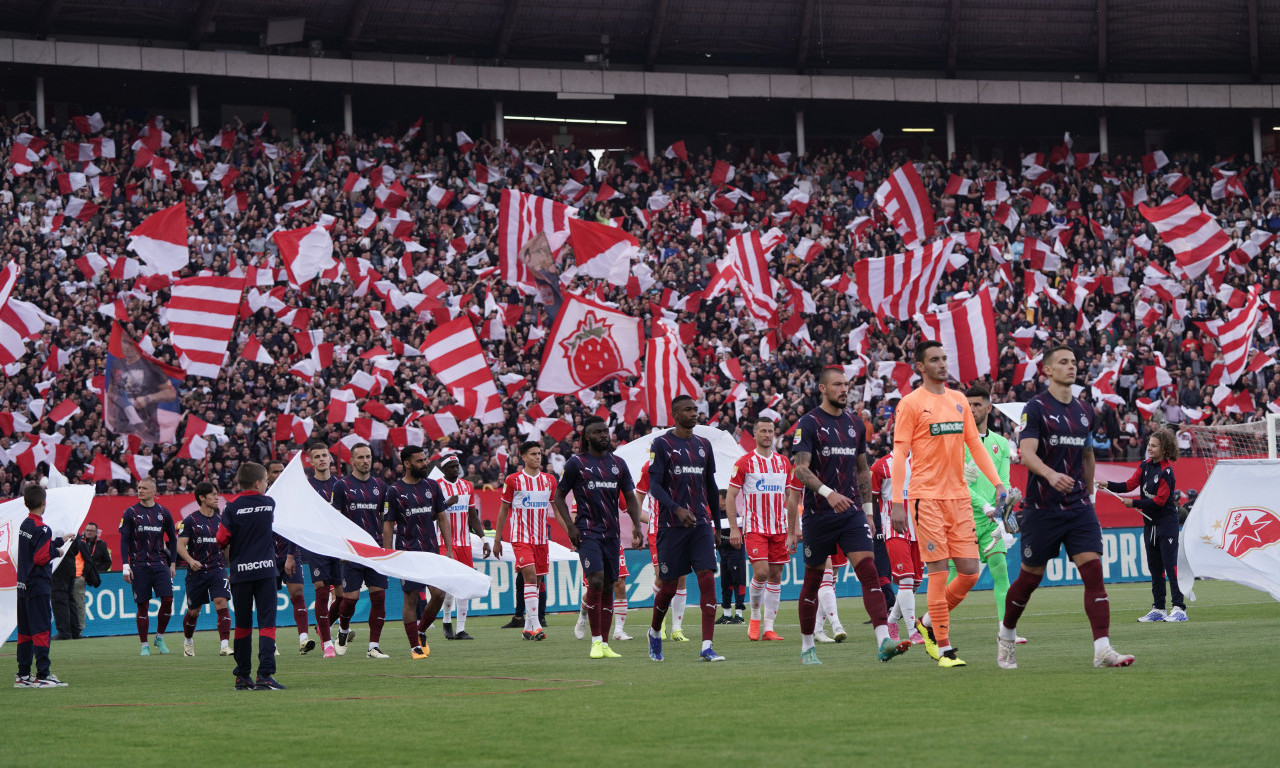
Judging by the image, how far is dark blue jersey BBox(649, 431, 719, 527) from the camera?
1515 cm

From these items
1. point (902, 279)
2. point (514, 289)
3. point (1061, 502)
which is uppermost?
point (514, 289)

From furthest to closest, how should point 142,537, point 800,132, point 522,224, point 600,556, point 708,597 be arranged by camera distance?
point 800,132
point 522,224
point 142,537
point 600,556
point 708,597

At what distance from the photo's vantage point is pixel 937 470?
1280 centimetres

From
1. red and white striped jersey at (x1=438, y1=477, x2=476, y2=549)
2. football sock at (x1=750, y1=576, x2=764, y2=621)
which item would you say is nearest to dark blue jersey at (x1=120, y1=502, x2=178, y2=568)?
red and white striped jersey at (x1=438, y1=477, x2=476, y2=549)

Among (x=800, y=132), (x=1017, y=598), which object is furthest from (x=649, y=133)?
(x=1017, y=598)

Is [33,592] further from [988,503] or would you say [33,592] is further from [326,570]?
[988,503]

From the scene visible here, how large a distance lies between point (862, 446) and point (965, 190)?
35345 millimetres

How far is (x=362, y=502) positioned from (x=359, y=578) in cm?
96

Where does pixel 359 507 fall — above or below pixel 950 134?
below

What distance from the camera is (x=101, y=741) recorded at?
10.3 m

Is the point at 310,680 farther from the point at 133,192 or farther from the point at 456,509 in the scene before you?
the point at 133,192

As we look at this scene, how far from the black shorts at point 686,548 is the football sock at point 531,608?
5743mm

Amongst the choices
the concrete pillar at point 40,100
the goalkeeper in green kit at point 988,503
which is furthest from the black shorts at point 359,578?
the concrete pillar at point 40,100

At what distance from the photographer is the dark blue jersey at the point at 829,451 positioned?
551 inches
